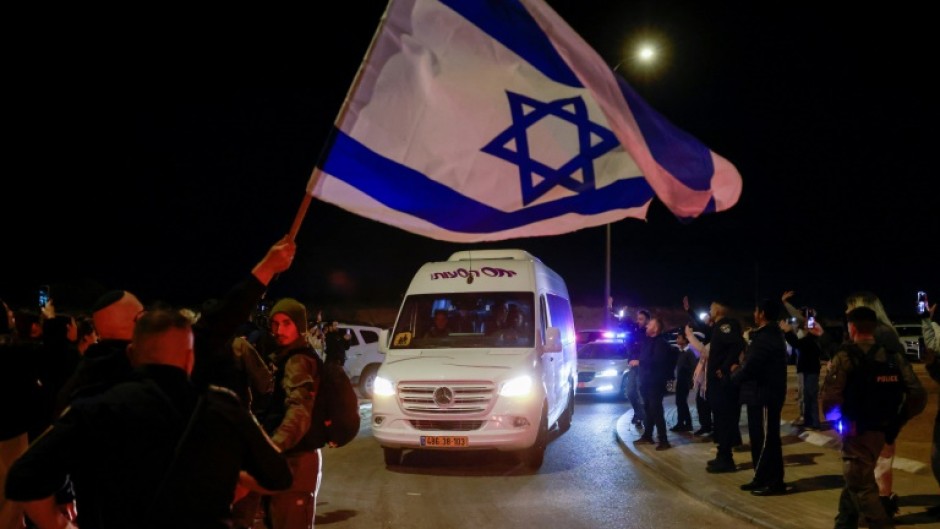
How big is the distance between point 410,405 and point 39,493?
7.52 meters

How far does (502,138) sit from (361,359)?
17.1 metres

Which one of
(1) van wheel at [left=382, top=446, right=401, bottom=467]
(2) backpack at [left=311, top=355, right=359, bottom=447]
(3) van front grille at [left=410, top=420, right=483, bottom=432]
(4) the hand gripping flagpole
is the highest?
(4) the hand gripping flagpole

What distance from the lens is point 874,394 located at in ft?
19.9

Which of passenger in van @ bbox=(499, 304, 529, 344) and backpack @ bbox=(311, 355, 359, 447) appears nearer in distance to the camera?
backpack @ bbox=(311, 355, 359, 447)

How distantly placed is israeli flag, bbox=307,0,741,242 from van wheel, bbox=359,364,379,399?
16.1 meters

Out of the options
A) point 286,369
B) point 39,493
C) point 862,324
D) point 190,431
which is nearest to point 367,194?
point 286,369

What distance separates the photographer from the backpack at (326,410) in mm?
4797

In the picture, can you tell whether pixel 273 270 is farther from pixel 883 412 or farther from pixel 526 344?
pixel 526 344

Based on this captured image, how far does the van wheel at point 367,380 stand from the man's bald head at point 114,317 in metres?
16.5

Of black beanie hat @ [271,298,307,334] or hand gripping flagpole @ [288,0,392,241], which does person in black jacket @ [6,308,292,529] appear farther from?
black beanie hat @ [271,298,307,334]

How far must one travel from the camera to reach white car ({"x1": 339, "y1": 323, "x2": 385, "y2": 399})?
2070cm

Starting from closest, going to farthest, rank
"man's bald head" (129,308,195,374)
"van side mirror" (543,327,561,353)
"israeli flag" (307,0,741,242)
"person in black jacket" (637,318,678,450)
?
"man's bald head" (129,308,195,374) → "israeli flag" (307,0,741,242) → "van side mirror" (543,327,561,353) → "person in black jacket" (637,318,678,450)

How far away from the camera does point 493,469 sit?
10.2m

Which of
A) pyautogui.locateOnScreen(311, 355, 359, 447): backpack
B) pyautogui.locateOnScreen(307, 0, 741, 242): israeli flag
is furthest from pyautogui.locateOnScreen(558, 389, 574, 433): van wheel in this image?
pyautogui.locateOnScreen(307, 0, 741, 242): israeli flag
